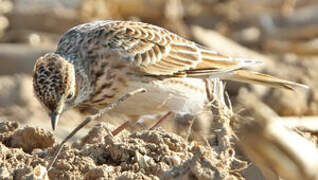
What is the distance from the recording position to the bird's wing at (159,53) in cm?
657

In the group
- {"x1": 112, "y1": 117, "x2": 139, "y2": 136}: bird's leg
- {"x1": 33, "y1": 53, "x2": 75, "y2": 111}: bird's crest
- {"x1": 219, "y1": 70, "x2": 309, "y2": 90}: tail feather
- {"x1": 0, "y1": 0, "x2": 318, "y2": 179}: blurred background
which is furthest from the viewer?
{"x1": 0, "y1": 0, "x2": 318, "y2": 179}: blurred background

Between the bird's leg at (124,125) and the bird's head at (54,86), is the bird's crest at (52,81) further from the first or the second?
the bird's leg at (124,125)

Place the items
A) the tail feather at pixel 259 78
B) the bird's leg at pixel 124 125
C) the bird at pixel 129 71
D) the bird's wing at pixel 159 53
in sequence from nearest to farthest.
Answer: the bird at pixel 129 71, the bird's leg at pixel 124 125, the bird's wing at pixel 159 53, the tail feather at pixel 259 78

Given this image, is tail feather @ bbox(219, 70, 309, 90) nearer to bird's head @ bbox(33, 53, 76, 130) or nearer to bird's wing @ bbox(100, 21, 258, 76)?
bird's wing @ bbox(100, 21, 258, 76)

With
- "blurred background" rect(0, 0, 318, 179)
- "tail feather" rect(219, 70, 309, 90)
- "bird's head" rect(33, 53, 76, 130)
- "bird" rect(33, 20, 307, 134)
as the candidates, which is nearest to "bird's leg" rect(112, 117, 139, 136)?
"bird" rect(33, 20, 307, 134)

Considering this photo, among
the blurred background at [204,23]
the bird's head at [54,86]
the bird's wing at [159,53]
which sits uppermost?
the bird's wing at [159,53]

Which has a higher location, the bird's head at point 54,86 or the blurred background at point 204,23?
the bird's head at point 54,86

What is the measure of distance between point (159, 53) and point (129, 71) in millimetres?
550

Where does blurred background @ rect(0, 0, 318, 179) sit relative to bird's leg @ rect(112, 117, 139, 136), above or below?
below

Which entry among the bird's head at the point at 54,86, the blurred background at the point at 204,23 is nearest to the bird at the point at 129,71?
the bird's head at the point at 54,86

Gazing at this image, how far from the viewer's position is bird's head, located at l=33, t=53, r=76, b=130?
576 centimetres

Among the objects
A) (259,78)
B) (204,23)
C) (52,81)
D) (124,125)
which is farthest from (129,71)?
(204,23)

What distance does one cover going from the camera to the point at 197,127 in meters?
7.81

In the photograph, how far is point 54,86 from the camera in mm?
5801
